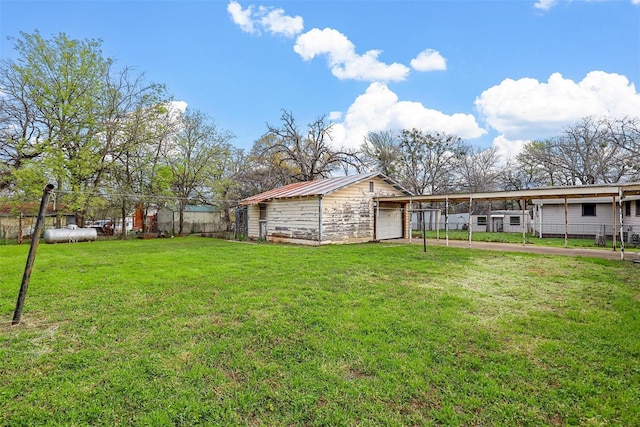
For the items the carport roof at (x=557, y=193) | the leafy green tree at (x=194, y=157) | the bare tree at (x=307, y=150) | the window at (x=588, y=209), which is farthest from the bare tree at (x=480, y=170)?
the leafy green tree at (x=194, y=157)

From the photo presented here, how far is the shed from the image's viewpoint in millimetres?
14125

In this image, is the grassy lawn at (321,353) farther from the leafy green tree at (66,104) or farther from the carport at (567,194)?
the leafy green tree at (66,104)

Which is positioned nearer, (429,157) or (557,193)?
(557,193)

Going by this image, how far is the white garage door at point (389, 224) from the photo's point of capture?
16739 mm

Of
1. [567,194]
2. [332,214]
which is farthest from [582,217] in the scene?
[332,214]

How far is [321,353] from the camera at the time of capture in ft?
10.4

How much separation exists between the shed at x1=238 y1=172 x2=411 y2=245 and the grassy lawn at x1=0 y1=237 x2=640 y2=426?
8037mm

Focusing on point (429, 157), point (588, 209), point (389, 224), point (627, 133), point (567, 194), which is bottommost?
point (389, 224)

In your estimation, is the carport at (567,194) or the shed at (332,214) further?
the shed at (332,214)

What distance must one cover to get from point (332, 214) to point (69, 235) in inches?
545

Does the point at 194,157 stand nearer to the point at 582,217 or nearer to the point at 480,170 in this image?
the point at 582,217

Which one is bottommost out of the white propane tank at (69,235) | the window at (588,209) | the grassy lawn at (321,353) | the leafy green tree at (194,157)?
the grassy lawn at (321,353)

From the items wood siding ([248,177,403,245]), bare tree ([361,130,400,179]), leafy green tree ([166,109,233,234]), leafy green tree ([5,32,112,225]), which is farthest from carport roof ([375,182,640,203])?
leafy green tree ([5,32,112,225])

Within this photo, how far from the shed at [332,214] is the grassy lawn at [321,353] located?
26.4 feet
